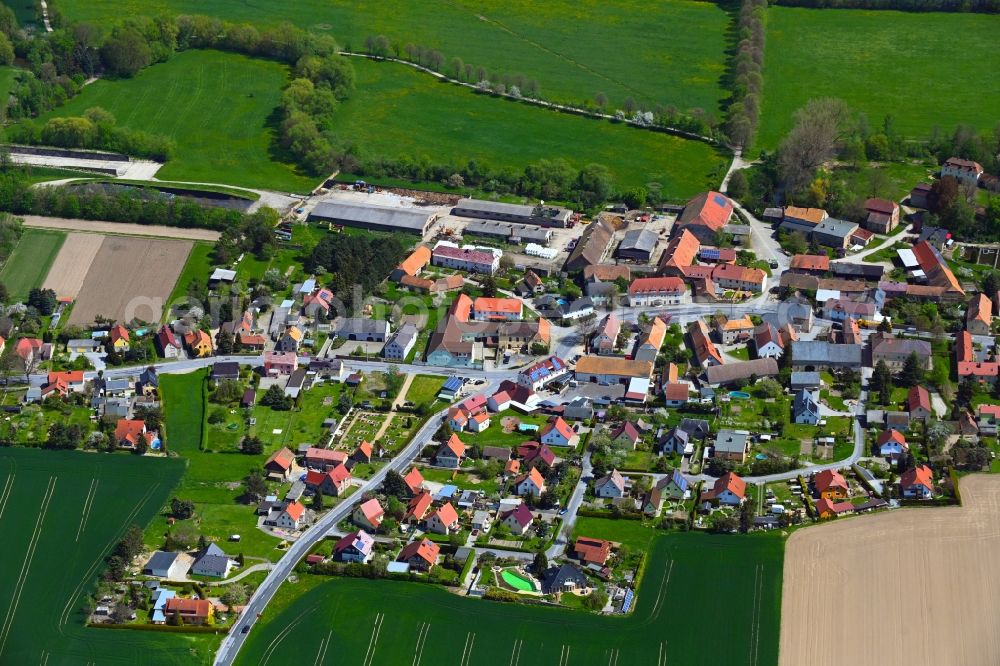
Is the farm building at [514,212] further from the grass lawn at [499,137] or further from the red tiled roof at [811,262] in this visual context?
the red tiled roof at [811,262]

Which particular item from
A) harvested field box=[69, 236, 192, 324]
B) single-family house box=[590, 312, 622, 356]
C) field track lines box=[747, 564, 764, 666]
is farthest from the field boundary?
field track lines box=[747, 564, 764, 666]

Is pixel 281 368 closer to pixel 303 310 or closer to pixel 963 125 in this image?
pixel 303 310

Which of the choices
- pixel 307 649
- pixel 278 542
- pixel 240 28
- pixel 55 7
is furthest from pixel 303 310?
pixel 55 7

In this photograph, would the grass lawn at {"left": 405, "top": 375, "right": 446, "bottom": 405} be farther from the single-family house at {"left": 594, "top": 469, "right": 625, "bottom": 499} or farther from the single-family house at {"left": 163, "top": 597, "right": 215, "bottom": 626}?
the single-family house at {"left": 163, "top": 597, "right": 215, "bottom": 626}

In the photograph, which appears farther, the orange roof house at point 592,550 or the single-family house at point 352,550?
the single-family house at point 352,550

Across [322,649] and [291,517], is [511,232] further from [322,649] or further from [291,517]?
[322,649]

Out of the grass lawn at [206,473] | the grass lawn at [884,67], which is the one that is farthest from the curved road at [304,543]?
the grass lawn at [884,67]
